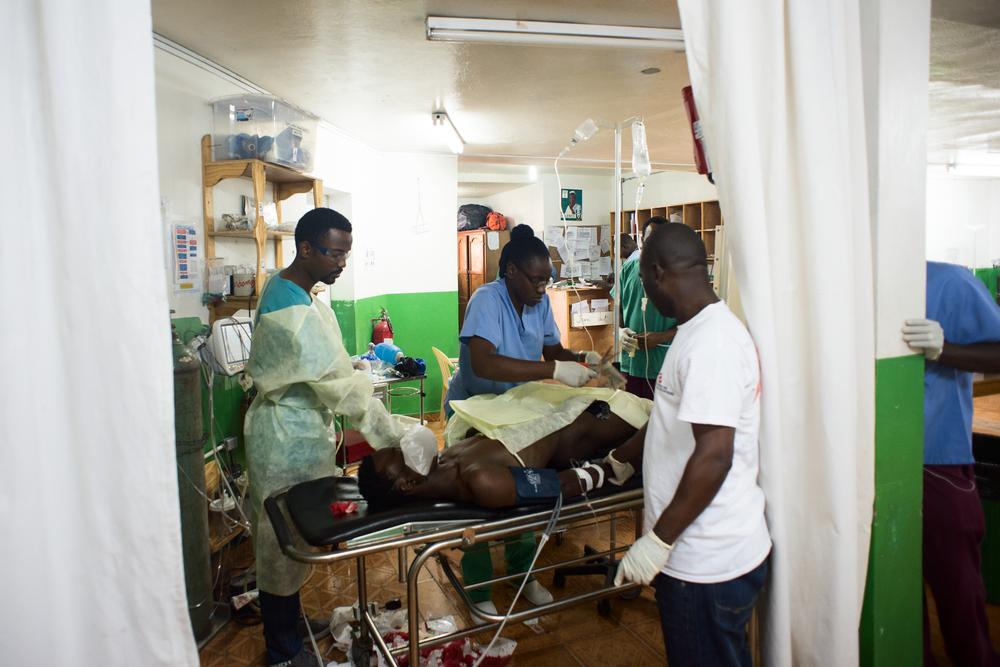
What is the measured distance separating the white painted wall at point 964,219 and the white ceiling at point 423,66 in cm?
565

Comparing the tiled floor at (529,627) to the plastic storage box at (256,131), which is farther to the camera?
the plastic storage box at (256,131)

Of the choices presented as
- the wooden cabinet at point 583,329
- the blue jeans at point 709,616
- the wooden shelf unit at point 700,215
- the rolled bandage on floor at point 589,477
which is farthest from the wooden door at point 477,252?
the blue jeans at point 709,616

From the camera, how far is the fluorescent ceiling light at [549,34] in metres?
2.47

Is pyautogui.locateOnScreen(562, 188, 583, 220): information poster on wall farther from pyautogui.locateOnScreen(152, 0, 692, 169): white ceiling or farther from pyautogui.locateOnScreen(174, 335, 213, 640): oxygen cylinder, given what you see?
pyautogui.locateOnScreen(174, 335, 213, 640): oxygen cylinder

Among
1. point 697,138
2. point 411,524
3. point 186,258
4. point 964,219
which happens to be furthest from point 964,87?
point 964,219

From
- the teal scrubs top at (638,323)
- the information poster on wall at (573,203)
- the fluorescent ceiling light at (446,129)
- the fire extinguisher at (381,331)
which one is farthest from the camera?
the information poster on wall at (573,203)

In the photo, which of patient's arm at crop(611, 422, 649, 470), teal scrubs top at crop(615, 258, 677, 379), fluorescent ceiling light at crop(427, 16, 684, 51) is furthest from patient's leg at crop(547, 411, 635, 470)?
fluorescent ceiling light at crop(427, 16, 684, 51)

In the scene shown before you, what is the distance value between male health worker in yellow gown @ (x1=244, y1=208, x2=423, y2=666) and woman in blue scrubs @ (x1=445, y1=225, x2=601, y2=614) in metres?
0.44

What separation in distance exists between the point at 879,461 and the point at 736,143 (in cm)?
98

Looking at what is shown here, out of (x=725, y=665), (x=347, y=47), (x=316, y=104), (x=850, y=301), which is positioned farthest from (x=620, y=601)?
(x=316, y=104)

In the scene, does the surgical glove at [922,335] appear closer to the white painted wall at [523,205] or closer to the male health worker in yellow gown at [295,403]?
the male health worker in yellow gown at [295,403]

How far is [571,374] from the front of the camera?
213 centimetres

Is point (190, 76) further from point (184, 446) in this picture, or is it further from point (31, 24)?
point (31, 24)

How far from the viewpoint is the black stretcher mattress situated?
5.09ft
